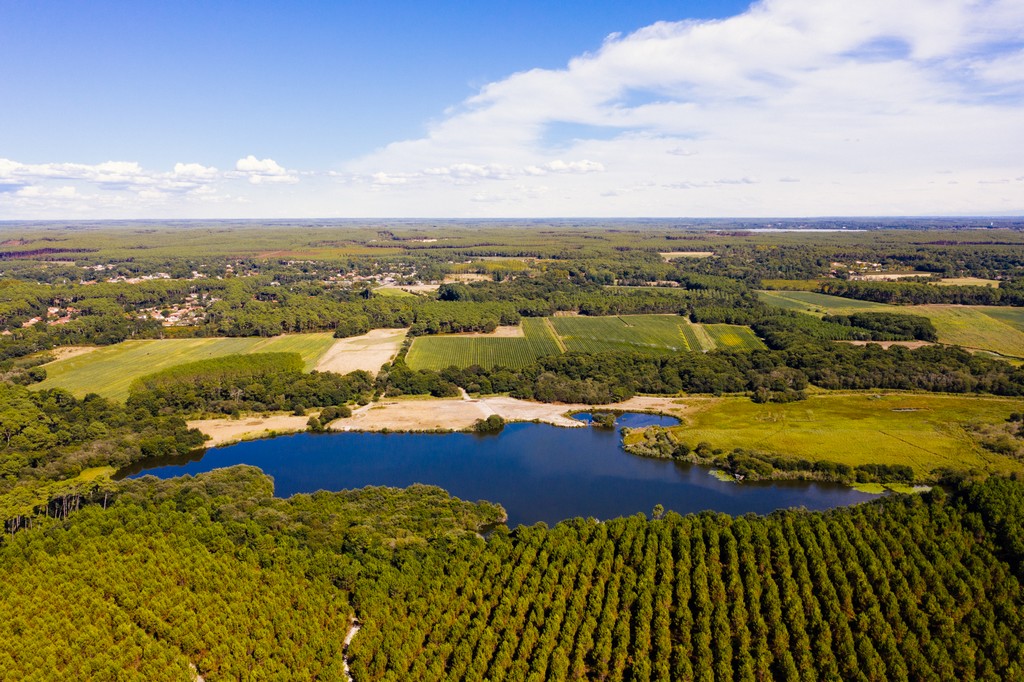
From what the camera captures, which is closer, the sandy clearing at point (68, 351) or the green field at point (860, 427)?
the green field at point (860, 427)

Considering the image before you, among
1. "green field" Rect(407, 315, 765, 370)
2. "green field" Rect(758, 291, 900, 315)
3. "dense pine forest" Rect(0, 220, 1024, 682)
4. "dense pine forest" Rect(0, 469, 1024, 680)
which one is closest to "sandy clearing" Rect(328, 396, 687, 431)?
"dense pine forest" Rect(0, 220, 1024, 682)

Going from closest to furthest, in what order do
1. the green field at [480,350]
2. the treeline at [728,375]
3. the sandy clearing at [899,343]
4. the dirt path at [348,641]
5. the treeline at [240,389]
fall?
1. the dirt path at [348,641]
2. the treeline at [240,389]
3. the treeline at [728,375]
4. the green field at [480,350]
5. the sandy clearing at [899,343]

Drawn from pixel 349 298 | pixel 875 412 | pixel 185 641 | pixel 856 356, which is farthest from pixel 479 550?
pixel 349 298

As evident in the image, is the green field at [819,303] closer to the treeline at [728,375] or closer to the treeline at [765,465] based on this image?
the treeline at [728,375]

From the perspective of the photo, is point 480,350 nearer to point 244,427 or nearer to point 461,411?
point 461,411

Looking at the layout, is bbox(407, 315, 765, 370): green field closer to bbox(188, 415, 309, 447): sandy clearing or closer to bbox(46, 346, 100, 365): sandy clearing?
bbox(188, 415, 309, 447): sandy clearing

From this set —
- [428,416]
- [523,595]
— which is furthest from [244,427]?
[523,595]

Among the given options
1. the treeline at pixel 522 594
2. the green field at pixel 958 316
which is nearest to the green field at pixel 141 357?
the treeline at pixel 522 594
